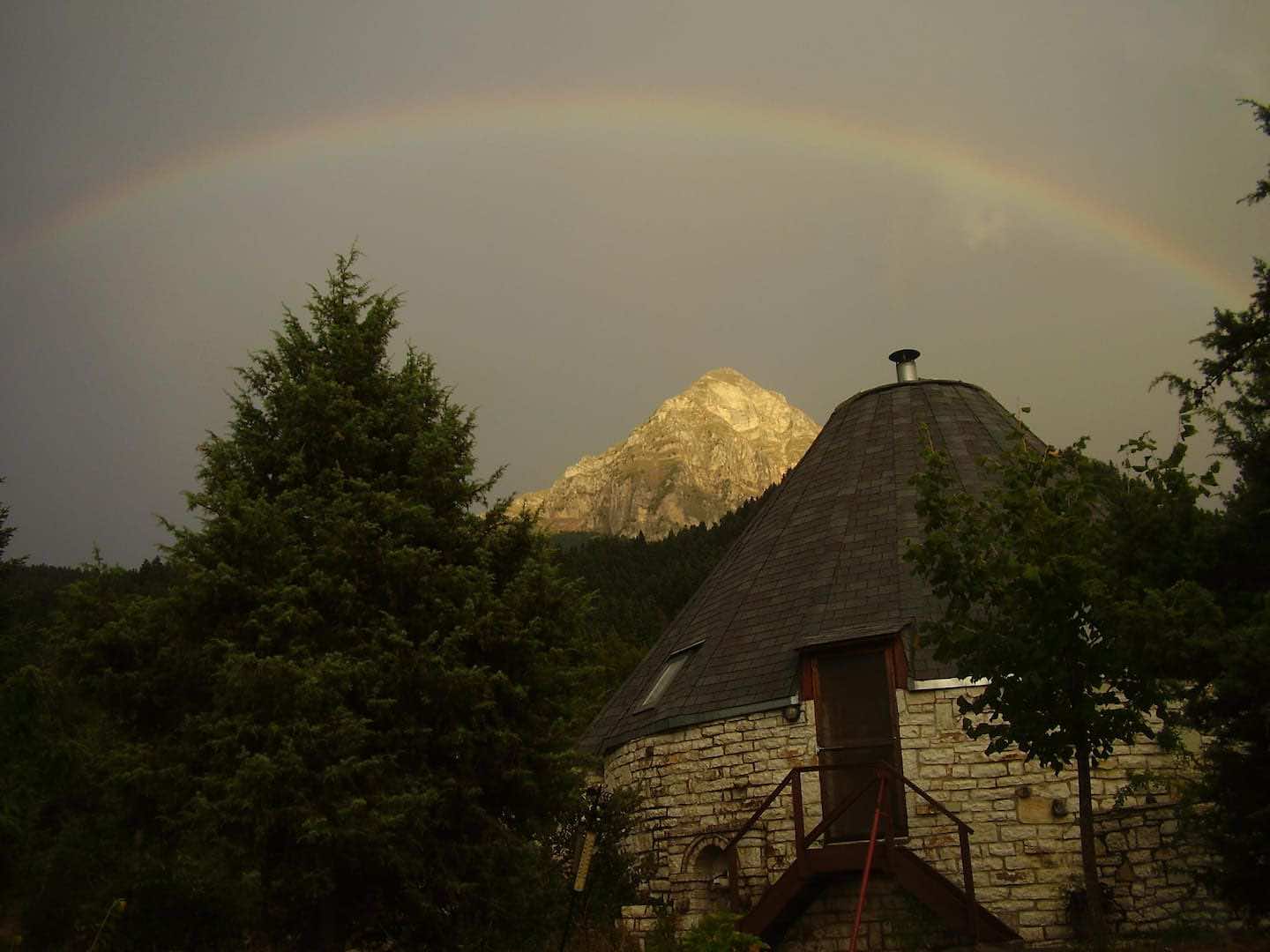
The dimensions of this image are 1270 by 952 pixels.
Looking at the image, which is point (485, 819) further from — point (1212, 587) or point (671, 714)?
point (1212, 587)

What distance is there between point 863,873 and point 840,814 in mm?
1081

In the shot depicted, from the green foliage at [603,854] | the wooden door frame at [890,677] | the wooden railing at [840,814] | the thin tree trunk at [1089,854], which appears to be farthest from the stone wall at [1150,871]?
the green foliage at [603,854]

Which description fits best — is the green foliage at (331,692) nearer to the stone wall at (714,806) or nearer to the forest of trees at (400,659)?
the forest of trees at (400,659)

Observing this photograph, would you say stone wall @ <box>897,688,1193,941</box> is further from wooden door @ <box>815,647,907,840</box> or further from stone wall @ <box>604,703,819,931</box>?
stone wall @ <box>604,703,819,931</box>

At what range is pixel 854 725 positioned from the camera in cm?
1344

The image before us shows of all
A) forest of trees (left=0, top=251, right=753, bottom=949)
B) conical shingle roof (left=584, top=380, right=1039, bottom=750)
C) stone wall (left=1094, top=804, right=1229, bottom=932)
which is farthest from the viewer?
conical shingle roof (left=584, top=380, right=1039, bottom=750)

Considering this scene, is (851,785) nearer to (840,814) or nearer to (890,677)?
(840,814)

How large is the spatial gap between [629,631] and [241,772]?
3358cm

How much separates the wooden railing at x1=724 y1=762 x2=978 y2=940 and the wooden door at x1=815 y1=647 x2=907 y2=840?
27 cm

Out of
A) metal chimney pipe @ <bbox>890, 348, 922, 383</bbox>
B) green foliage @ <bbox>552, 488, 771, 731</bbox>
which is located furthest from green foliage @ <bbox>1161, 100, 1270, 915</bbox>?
green foliage @ <bbox>552, 488, 771, 731</bbox>

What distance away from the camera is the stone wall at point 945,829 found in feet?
39.7

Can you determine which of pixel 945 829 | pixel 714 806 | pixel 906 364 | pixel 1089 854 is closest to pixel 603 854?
pixel 714 806

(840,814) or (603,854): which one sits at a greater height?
(840,814)

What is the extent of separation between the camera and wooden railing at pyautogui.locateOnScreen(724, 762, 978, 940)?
1153 centimetres
